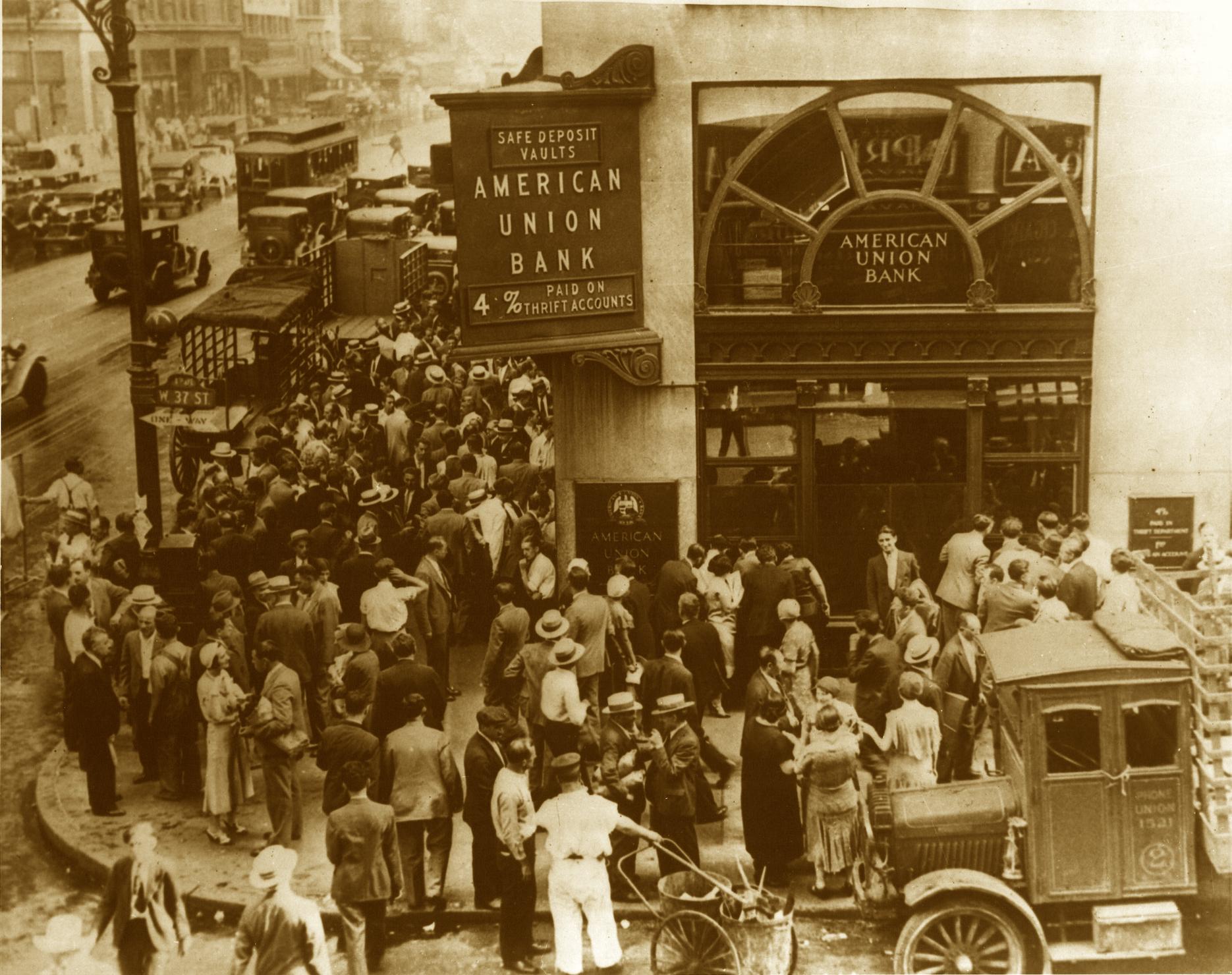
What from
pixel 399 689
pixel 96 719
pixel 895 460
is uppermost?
pixel 895 460

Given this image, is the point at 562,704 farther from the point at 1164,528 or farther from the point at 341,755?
the point at 1164,528

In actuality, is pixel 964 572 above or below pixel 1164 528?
below

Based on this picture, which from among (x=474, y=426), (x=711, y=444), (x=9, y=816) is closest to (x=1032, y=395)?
(x=711, y=444)

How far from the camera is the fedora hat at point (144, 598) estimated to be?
12680mm

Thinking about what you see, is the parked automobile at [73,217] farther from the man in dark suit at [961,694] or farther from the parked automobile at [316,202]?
the man in dark suit at [961,694]

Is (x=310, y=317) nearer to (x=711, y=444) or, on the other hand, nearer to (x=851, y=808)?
(x=711, y=444)

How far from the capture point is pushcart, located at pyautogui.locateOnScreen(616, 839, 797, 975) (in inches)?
384

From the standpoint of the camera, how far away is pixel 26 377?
2150cm

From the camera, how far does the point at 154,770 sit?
1299 cm

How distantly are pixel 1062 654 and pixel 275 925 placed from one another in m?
4.96

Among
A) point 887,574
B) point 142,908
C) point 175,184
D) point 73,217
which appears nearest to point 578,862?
point 142,908

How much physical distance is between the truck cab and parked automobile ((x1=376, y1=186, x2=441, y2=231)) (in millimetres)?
23030

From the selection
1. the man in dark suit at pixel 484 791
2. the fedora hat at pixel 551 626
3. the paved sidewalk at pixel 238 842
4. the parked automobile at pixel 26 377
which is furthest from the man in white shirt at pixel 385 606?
the parked automobile at pixel 26 377

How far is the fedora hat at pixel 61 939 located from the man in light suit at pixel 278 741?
1488 mm
